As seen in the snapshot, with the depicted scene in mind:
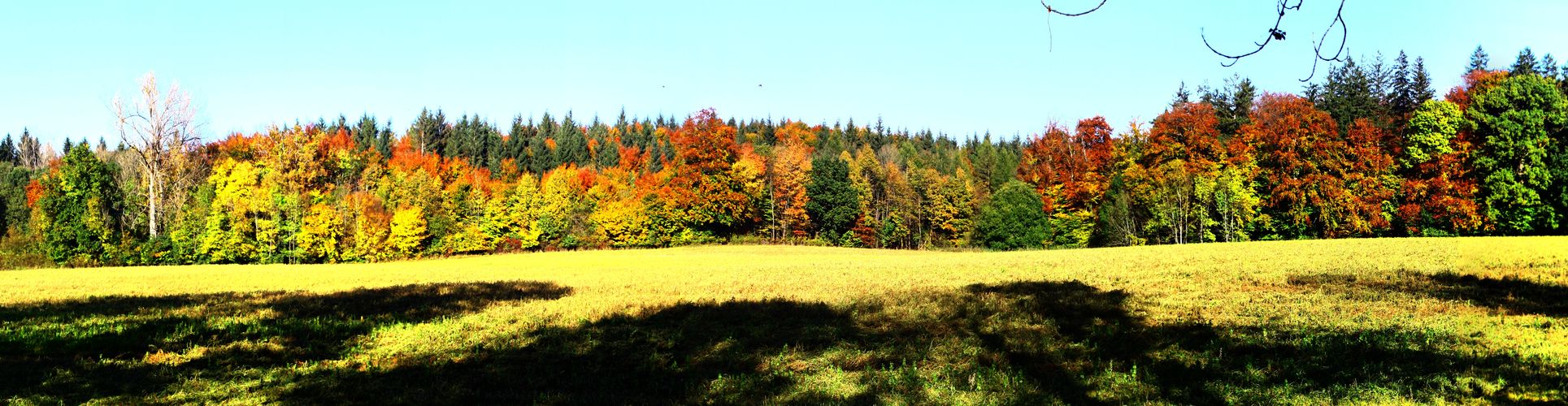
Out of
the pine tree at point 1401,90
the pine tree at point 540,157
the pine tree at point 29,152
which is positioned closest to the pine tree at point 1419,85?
the pine tree at point 1401,90

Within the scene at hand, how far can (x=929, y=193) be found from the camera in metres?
87.9

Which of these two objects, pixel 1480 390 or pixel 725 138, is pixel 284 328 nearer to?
pixel 1480 390

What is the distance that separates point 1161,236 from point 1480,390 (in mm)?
63035

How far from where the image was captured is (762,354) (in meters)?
12.0

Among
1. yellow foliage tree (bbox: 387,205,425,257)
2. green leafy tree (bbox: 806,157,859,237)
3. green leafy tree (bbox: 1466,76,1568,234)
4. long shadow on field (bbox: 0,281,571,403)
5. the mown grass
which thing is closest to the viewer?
the mown grass

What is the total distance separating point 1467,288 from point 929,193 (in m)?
71.5

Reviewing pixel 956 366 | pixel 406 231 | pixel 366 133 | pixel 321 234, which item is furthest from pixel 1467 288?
pixel 366 133

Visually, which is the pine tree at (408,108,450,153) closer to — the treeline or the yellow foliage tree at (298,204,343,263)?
the treeline

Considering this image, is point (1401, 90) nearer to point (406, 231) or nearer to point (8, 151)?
point (406, 231)

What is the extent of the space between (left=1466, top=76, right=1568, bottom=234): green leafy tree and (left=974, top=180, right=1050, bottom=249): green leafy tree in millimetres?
32803

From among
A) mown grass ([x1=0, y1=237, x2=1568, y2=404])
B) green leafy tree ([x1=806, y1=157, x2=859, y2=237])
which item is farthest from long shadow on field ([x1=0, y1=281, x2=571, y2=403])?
green leafy tree ([x1=806, y1=157, x2=859, y2=237])

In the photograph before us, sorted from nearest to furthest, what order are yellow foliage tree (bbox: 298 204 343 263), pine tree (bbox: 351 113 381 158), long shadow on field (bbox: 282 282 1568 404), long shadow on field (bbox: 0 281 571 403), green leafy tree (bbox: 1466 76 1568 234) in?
long shadow on field (bbox: 282 282 1568 404), long shadow on field (bbox: 0 281 571 403), green leafy tree (bbox: 1466 76 1568 234), yellow foliage tree (bbox: 298 204 343 263), pine tree (bbox: 351 113 381 158)

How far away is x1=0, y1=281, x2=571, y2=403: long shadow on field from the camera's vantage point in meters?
10.4

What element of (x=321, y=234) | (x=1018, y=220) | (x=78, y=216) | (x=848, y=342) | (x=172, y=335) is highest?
(x=78, y=216)
